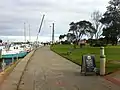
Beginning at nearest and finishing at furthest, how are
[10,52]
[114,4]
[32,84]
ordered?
[32,84] → [114,4] → [10,52]

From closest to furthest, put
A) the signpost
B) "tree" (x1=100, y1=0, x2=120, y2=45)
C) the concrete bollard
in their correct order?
the concrete bollard
the signpost
"tree" (x1=100, y1=0, x2=120, y2=45)

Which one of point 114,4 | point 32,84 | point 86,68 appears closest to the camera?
point 32,84

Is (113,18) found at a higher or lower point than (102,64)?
higher

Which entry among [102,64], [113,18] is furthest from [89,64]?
[113,18]

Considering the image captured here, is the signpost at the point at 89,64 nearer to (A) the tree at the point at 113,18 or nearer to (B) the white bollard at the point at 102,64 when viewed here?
(B) the white bollard at the point at 102,64

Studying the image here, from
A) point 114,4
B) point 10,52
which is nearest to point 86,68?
point 114,4

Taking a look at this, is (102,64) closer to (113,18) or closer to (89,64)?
(89,64)

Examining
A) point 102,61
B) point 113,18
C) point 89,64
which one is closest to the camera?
point 102,61

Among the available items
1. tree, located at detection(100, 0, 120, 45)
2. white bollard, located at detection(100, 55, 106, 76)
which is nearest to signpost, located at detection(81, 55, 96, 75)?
white bollard, located at detection(100, 55, 106, 76)

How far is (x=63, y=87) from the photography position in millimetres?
13867

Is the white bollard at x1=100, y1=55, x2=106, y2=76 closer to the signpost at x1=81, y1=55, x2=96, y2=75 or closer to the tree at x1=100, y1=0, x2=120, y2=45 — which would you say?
the signpost at x1=81, y1=55, x2=96, y2=75

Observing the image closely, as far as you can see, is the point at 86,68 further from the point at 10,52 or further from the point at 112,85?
the point at 10,52

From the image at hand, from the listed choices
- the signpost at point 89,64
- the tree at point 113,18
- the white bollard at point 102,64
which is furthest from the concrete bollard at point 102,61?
the tree at point 113,18

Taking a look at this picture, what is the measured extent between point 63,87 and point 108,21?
8.84 m
